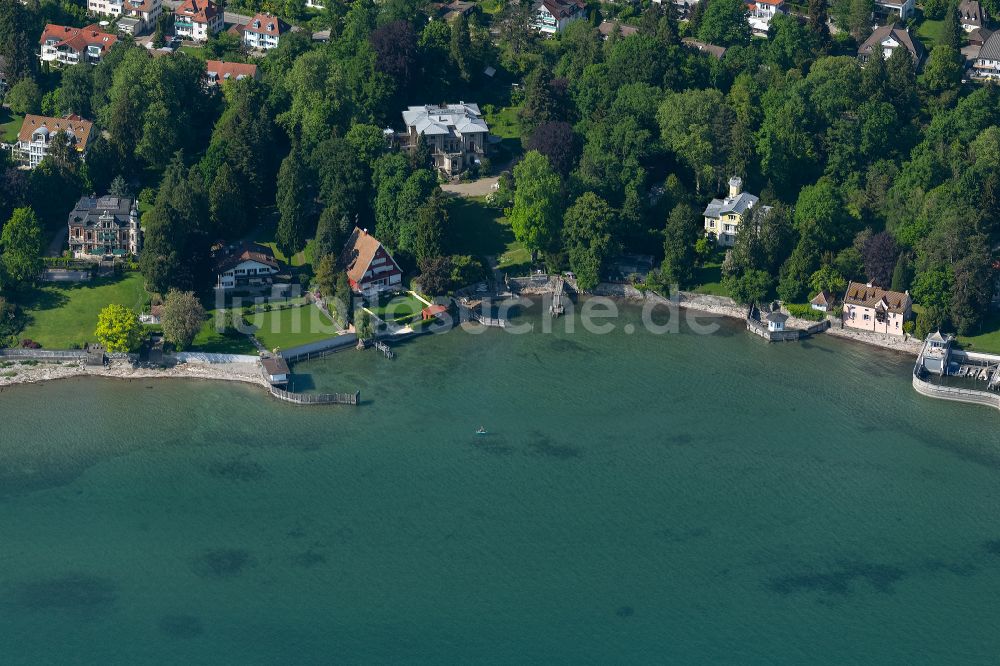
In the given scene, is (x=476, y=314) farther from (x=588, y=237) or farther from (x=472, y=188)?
(x=472, y=188)

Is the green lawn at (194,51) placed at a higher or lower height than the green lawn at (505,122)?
higher

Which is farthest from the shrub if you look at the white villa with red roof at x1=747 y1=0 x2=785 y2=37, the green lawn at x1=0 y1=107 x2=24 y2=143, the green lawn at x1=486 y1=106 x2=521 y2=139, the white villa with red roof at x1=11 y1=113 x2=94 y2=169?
the green lawn at x1=0 y1=107 x2=24 y2=143

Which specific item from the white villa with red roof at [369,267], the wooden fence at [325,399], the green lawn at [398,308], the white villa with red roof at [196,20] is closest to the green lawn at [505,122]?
the white villa with red roof at [369,267]

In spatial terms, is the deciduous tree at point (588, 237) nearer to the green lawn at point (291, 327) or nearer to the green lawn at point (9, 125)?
the green lawn at point (291, 327)

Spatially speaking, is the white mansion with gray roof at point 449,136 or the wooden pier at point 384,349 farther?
the white mansion with gray roof at point 449,136

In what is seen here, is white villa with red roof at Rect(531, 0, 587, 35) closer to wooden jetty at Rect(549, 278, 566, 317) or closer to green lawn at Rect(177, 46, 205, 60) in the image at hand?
green lawn at Rect(177, 46, 205, 60)

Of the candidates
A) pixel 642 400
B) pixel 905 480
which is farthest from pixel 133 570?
pixel 905 480

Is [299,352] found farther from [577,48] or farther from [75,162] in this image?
[577,48]
